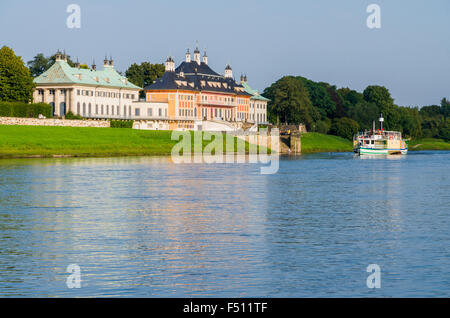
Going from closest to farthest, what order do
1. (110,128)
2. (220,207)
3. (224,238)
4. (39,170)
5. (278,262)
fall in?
(278,262), (224,238), (220,207), (39,170), (110,128)

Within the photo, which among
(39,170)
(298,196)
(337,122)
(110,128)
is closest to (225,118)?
(337,122)

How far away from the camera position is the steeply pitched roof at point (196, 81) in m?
160

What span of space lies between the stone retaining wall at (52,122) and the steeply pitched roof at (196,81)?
28.7 metres

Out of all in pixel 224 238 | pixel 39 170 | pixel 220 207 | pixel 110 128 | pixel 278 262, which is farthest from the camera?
pixel 110 128

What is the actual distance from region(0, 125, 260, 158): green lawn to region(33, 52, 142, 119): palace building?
1623 centimetres

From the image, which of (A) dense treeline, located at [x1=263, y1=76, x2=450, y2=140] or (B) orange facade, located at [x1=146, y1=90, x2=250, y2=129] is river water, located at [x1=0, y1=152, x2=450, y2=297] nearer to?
(B) orange facade, located at [x1=146, y1=90, x2=250, y2=129]

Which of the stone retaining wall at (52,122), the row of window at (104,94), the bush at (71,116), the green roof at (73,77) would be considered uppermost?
the green roof at (73,77)

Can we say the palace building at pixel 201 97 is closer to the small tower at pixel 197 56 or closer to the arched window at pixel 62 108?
the small tower at pixel 197 56

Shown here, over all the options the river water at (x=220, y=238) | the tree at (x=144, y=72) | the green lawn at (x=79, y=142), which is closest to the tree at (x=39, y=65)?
Result: the tree at (x=144, y=72)

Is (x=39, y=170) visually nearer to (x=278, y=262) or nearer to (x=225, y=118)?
(x=278, y=262)

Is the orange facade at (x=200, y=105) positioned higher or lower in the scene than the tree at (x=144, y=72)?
lower

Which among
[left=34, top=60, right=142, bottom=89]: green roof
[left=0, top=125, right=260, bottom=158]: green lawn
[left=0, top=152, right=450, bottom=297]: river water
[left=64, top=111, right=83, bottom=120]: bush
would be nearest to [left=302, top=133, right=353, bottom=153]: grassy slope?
[left=0, top=125, right=260, bottom=158]: green lawn
